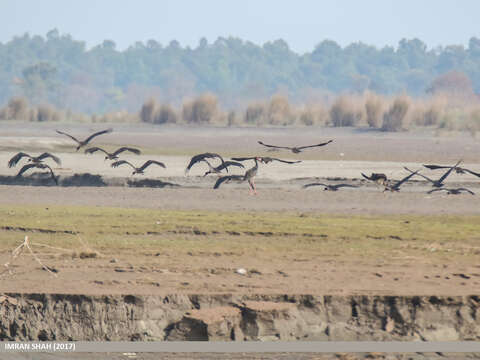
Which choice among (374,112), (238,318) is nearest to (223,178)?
(238,318)

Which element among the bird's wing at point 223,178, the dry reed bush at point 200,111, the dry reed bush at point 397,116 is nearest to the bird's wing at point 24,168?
the bird's wing at point 223,178

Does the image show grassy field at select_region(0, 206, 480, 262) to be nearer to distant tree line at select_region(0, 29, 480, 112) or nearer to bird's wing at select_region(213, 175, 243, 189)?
bird's wing at select_region(213, 175, 243, 189)

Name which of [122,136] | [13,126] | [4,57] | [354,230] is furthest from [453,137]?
[4,57]

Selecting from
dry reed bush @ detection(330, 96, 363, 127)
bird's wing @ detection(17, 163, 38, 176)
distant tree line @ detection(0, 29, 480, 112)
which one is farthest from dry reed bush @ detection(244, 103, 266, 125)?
distant tree line @ detection(0, 29, 480, 112)

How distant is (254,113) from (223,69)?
357 feet

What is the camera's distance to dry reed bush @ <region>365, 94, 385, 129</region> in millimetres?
35312

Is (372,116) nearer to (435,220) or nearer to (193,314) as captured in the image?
(435,220)

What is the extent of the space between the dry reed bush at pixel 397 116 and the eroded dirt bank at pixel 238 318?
25.7 metres

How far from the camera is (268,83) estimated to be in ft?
465

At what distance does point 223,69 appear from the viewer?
148m

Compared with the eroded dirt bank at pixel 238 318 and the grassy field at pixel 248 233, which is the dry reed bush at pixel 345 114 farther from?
the eroded dirt bank at pixel 238 318

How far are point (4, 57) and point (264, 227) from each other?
145 m

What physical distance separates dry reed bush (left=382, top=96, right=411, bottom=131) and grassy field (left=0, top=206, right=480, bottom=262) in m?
20.2

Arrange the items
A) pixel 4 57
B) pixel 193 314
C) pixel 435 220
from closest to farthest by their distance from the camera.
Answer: pixel 193 314
pixel 435 220
pixel 4 57
